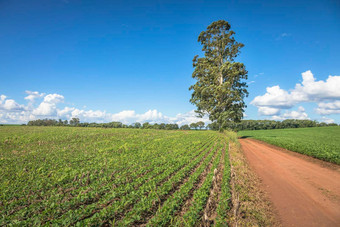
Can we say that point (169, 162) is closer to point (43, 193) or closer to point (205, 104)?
point (43, 193)

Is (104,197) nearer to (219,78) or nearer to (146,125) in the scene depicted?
(219,78)

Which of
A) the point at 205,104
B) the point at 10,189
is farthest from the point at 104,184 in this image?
the point at 205,104

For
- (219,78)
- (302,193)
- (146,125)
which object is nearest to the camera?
(302,193)

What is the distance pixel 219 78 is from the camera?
32.9 meters

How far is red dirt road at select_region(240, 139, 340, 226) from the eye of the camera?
5.87 meters

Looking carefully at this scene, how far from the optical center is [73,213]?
5.46 m

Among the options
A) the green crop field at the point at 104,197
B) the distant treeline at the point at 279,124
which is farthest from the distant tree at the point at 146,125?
the green crop field at the point at 104,197

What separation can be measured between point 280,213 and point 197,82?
31.3m

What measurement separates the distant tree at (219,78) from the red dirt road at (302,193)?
1925 centimetres

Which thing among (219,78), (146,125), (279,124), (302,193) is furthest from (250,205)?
(279,124)

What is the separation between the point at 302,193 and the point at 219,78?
28.3 meters

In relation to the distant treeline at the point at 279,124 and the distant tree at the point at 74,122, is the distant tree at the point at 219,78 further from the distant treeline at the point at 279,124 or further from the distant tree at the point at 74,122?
the distant tree at the point at 74,122

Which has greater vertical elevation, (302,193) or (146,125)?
(146,125)

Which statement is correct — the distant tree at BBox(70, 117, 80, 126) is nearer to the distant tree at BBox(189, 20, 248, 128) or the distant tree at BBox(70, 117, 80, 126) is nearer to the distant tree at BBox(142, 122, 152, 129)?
the distant tree at BBox(142, 122, 152, 129)
